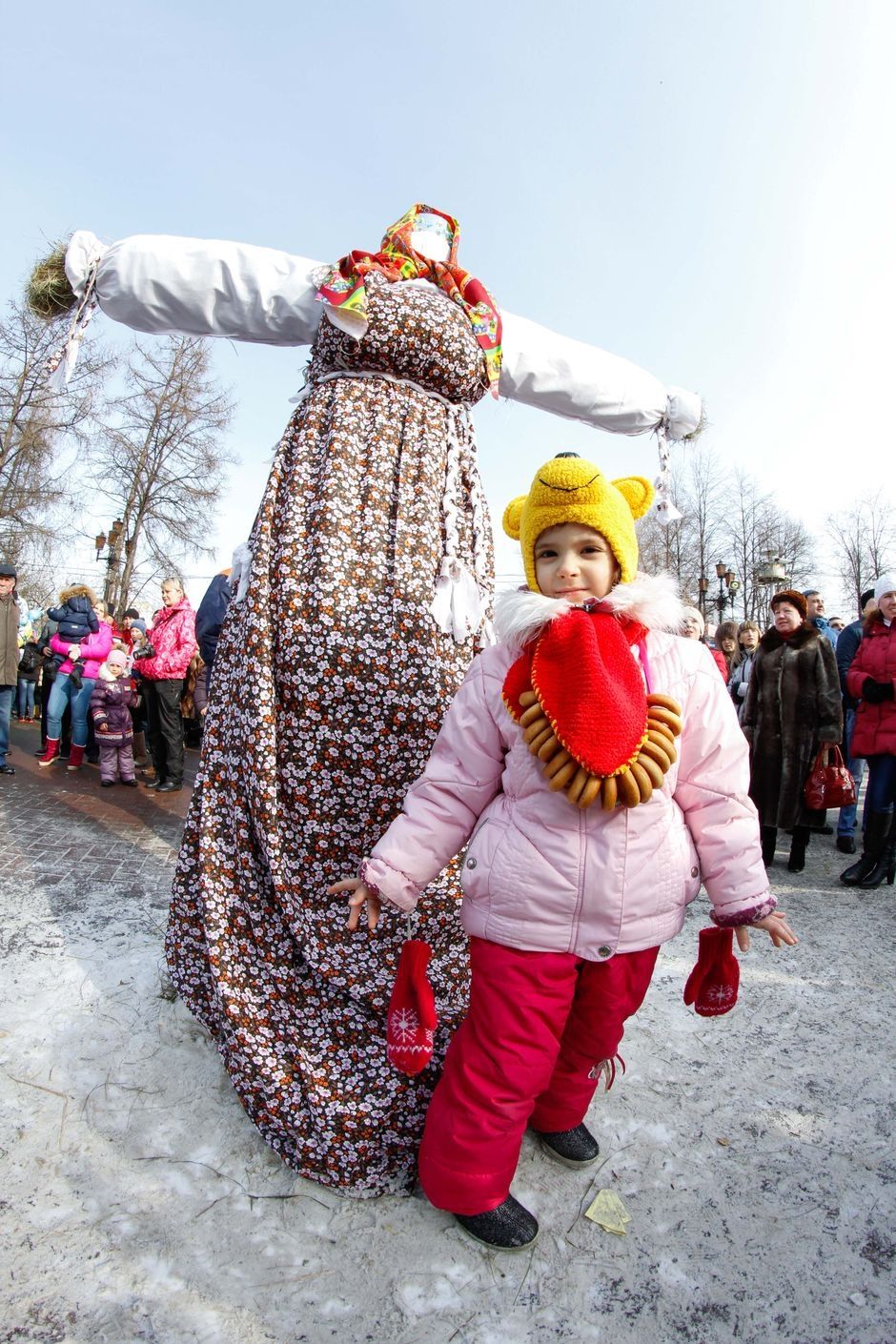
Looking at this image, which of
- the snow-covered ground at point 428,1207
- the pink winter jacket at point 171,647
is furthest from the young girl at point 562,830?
the pink winter jacket at point 171,647

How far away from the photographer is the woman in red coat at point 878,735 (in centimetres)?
423

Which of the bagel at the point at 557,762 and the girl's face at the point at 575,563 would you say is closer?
the bagel at the point at 557,762

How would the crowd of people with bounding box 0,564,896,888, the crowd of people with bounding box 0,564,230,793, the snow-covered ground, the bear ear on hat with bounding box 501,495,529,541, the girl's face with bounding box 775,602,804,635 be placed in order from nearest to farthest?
1. the snow-covered ground
2. the bear ear on hat with bounding box 501,495,529,541
3. the crowd of people with bounding box 0,564,896,888
4. the girl's face with bounding box 775,602,804,635
5. the crowd of people with bounding box 0,564,230,793

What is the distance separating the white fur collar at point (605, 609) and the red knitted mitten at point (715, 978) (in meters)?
0.73

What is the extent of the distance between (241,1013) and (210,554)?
2146cm

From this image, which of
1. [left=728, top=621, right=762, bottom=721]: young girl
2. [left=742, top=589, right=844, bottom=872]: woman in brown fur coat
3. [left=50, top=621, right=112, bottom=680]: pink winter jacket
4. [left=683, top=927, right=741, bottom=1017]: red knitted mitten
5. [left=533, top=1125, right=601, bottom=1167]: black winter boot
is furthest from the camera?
[left=50, top=621, right=112, bottom=680]: pink winter jacket

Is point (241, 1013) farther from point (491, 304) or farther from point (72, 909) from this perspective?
point (491, 304)

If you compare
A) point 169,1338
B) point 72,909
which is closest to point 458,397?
point 169,1338

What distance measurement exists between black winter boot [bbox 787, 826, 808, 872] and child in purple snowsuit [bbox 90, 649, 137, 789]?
17.1ft

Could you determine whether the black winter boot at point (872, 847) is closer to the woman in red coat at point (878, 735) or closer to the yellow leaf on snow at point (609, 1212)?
the woman in red coat at point (878, 735)

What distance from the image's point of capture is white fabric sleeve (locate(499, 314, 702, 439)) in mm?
2518

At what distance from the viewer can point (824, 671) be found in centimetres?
461

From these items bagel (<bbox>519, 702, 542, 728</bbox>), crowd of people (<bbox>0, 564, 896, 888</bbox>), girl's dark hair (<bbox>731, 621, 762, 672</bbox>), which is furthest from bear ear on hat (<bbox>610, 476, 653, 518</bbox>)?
girl's dark hair (<bbox>731, 621, 762, 672</bbox>)

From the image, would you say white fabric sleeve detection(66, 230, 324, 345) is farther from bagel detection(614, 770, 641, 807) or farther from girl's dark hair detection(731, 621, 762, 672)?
girl's dark hair detection(731, 621, 762, 672)
